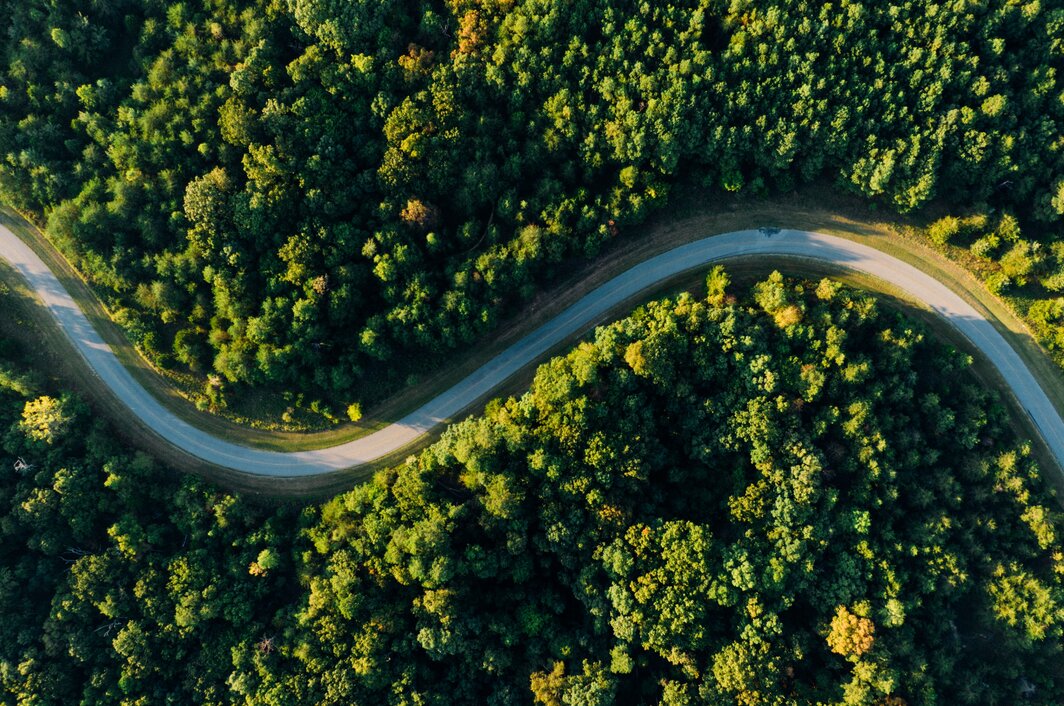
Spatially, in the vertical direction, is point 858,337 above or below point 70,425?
above

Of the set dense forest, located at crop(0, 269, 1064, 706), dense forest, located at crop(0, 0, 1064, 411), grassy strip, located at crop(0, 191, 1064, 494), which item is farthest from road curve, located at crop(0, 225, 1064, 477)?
dense forest, located at crop(0, 0, 1064, 411)

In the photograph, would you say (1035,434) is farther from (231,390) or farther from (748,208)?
(231,390)

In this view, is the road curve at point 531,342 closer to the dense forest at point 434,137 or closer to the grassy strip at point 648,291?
the grassy strip at point 648,291

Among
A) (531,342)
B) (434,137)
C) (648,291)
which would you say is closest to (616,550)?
(531,342)

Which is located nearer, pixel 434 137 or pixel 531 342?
pixel 434 137

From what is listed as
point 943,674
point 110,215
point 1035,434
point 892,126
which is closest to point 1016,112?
point 892,126

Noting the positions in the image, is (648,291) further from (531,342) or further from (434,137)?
(434,137)
